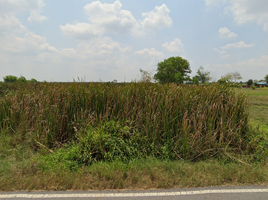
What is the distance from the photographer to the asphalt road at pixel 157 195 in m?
2.52

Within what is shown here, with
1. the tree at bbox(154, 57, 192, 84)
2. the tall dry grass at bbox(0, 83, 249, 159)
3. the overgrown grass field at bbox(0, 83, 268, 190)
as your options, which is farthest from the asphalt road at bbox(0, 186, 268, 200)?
the tree at bbox(154, 57, 192, 84)

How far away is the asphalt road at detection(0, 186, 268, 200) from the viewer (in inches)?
99.3

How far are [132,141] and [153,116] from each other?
0.89 metres

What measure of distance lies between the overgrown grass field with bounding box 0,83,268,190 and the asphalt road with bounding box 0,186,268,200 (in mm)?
128

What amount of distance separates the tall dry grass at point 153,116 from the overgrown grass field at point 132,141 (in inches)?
1.0

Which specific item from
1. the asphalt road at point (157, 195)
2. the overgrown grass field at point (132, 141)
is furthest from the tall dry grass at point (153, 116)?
the asphalt road at point (157, 195)

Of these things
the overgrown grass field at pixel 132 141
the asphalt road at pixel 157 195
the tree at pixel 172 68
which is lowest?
the asphalt road at pixel 157 195

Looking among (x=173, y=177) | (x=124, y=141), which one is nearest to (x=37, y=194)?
(x=124, y=141)

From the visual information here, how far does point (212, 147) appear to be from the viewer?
13.4 ft

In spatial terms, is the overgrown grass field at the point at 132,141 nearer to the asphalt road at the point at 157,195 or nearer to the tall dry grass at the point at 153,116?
the tall dry grass at the point at 153,116

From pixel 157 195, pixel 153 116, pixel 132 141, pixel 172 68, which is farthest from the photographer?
pixel 172 68

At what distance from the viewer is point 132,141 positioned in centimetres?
403

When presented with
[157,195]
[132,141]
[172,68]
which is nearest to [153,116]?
[132,141]

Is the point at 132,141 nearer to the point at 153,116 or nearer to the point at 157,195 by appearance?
the point at 153,116
